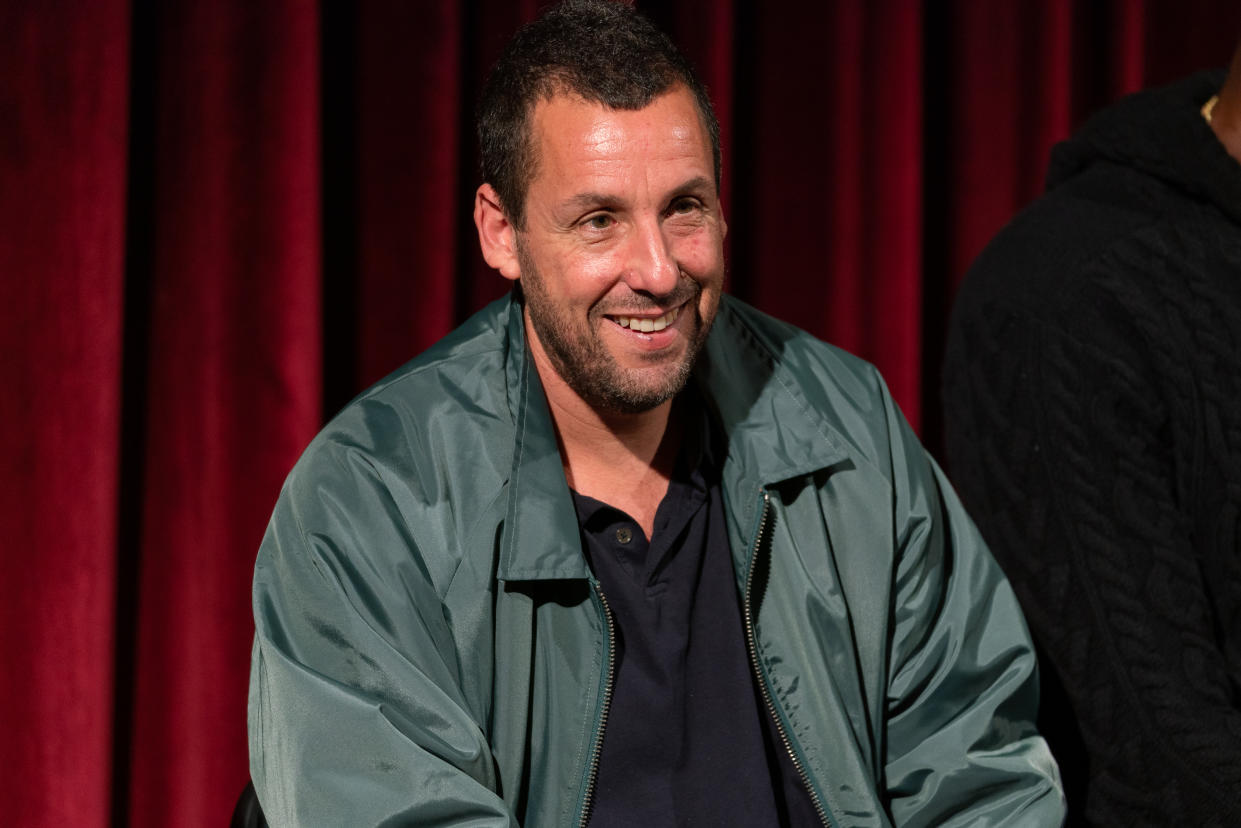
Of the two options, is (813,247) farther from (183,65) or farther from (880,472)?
(183,65)

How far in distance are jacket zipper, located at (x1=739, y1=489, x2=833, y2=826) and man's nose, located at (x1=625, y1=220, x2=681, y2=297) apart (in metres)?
0.25

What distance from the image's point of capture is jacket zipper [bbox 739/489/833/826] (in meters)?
1.24

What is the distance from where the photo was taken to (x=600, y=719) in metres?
1.18

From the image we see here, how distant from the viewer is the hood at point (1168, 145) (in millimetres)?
1381

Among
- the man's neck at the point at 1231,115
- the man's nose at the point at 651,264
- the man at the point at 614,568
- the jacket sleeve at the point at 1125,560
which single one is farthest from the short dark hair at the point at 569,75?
the man's neck at the point at 1231,115

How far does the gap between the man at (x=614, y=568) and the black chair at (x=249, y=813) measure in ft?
0.16

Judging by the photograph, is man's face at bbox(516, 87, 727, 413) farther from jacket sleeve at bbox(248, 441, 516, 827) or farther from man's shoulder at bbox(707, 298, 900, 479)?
jacket sleeve at bbox(248, 441, 516, 827)

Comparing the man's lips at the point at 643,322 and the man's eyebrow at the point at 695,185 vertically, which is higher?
the man's eyebrow at the point at 695,185

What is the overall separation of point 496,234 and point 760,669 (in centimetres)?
54

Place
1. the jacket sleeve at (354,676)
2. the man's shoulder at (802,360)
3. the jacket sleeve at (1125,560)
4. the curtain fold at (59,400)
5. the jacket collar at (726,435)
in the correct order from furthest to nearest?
the curtain fold at (59,400)
the man's shoulder at (802,360)
the jacket sleeve at (1125,560)
the jacket collar at (726,435)
the jacket sleeve at (354,676)

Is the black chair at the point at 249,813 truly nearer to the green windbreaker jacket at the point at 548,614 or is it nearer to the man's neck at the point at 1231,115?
the green windbreaker jacket at the point at 548,614

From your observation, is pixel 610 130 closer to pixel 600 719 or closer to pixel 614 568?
pixel 614 568

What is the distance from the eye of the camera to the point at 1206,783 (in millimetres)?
1264

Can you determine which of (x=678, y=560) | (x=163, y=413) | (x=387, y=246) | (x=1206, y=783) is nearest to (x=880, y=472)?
(x=678, y=560)
